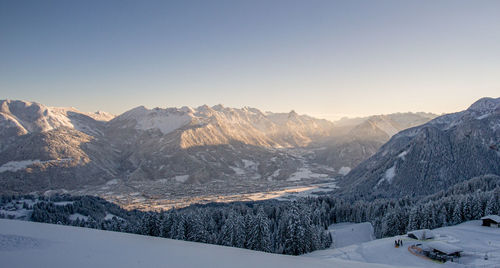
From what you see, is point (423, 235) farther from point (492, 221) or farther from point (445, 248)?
point (492, 221)

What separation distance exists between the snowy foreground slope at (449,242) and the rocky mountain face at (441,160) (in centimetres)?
7111

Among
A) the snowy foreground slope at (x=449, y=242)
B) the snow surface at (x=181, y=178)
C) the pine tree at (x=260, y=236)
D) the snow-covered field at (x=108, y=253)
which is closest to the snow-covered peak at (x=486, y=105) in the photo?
the snowy foreground slope at (x=449, y=242)

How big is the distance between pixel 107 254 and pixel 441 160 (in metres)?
126

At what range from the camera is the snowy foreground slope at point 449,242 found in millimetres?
24250

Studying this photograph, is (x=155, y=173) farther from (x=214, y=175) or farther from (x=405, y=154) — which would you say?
(x=405, y=154)

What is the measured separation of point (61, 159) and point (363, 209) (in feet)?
517

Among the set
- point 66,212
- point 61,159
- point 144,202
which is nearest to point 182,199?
point 144,202

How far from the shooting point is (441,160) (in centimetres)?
10988

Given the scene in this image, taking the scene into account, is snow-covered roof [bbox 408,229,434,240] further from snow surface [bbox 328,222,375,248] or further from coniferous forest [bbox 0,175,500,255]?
snow surface [bbox 328,222,375,248]

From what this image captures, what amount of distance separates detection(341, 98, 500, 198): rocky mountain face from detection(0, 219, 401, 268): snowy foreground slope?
342ft

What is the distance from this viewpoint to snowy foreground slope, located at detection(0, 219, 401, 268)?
9617mm

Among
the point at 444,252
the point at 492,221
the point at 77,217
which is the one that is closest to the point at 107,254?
the point at 444,252

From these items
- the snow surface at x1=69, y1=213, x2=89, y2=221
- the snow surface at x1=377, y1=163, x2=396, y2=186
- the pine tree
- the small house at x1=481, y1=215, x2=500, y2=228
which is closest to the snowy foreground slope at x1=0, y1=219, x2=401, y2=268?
the pine tree

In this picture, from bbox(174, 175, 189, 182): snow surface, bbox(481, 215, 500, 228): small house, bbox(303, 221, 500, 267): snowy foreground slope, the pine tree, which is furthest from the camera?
bbox(174, 175, 189, 182): snow surface
